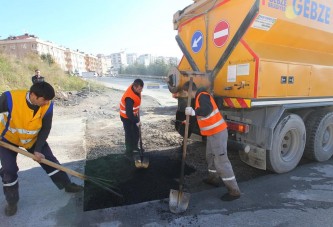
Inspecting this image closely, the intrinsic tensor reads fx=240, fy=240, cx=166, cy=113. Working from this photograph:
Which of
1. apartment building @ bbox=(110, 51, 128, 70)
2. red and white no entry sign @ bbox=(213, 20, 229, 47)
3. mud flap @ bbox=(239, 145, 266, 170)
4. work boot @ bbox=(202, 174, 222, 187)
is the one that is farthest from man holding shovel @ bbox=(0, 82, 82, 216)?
apartment building @ bbox=(110, 51, 128, 70)

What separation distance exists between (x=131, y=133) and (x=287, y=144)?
257 cm

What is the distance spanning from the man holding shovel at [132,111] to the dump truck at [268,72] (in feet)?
1.88

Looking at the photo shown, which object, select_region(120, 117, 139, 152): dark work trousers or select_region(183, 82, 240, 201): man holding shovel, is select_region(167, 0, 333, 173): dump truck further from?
select_region(120, 117, 139, 152): dark work trousers

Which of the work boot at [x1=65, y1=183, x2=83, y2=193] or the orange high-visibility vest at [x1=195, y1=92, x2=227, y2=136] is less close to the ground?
the orange high-visibility vest at [x1=195, y1=92, x2=227, y2=136]

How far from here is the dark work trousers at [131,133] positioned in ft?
13.7

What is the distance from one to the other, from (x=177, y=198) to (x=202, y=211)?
0.32 meters

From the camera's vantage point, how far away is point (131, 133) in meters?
4.21

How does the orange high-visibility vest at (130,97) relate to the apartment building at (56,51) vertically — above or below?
below

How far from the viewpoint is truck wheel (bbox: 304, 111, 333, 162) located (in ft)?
13.0

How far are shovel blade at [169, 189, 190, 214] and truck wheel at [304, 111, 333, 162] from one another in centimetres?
256

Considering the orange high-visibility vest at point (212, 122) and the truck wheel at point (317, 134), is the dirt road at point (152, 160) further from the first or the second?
the truck wheel at point (317, 134)

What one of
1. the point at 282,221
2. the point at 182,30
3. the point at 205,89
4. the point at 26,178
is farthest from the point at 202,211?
the point at 182,30

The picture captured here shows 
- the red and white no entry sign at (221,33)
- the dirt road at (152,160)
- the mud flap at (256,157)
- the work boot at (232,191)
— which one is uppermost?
the red and white no entry sign at (221,33)

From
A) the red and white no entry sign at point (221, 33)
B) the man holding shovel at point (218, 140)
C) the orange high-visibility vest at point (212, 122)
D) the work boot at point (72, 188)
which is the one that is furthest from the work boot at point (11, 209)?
the red and white no entry sign at point (221, 33)
